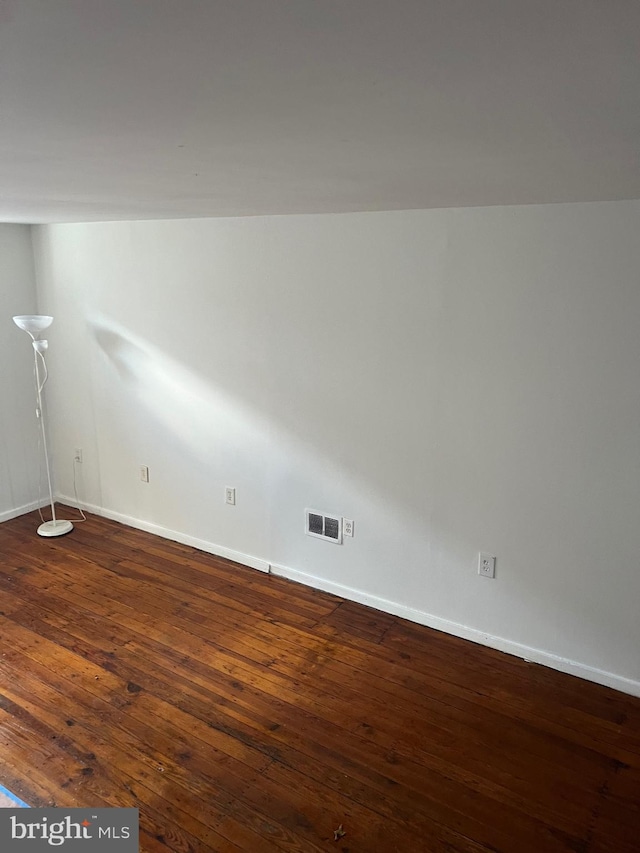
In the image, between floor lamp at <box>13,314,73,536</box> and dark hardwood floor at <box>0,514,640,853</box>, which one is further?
floor lamp at <box>13,314,73,536</box>

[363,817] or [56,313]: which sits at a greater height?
[56,313]

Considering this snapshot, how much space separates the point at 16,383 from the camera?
174 inches

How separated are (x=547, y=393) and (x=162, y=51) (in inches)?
88.4

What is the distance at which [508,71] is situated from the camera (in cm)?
81

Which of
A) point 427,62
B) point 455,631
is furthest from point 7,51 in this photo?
point 455,631

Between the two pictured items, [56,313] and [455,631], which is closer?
[455,631]

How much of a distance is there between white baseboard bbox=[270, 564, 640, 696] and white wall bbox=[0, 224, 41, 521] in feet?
6.88

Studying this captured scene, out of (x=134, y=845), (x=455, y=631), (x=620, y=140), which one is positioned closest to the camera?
(x=620, y=140)

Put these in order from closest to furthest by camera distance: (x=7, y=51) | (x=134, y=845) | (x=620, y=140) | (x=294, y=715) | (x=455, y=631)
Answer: (x=7, y=51) < (x=620, y=140) < (x=134, y=845) < (x=294, y=715) < (x=455, y=631)

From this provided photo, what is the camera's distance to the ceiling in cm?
64

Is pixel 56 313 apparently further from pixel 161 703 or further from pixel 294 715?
pixel 294 715

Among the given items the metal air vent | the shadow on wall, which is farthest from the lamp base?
the metal air vent

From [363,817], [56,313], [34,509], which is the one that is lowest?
[363,817]

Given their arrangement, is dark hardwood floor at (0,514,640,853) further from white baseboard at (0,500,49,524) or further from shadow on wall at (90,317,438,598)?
white baseboard at (0,500,49,524)
